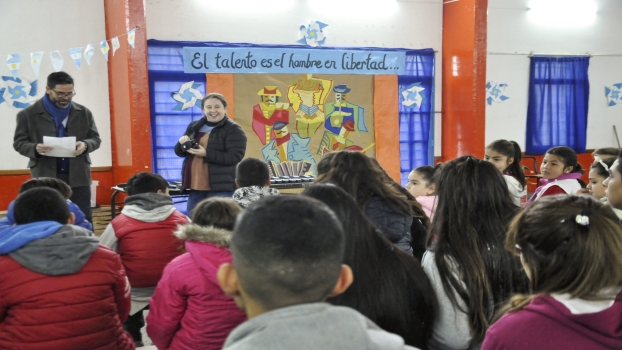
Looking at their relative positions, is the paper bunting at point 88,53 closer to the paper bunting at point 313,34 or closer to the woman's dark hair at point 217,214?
the paper bunting at point 313,34

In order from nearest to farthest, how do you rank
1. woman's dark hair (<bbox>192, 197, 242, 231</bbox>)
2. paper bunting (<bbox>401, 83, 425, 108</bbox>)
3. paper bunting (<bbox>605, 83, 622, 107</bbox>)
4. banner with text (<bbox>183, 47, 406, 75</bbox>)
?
1. woman's dark hair (<bbox>192, 197, 242, 231</bbox>)
2. banner with text (<bbox>183, 47, 406, 75</bbox>)
3. paper bunting (<bbox>401, 83, 425, 108</bbox>)
4. paper bunting (<bbox>605, 83, 622, 107</bbox>)

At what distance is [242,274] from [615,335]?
742mm

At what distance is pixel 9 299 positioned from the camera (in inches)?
71.2

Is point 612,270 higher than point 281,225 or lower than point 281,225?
lower

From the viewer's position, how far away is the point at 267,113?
684 cm

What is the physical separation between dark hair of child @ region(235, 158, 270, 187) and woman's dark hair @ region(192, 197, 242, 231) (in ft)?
3.04

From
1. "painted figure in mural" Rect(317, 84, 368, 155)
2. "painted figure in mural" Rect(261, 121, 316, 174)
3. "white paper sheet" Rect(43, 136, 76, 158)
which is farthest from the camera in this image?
"painted figure in mural" Rect(317, 84, 368, 155)

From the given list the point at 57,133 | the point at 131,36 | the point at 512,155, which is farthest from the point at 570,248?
the point at 131,36

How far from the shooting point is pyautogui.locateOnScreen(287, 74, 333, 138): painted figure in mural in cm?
697

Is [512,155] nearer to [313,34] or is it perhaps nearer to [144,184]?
[144,184]

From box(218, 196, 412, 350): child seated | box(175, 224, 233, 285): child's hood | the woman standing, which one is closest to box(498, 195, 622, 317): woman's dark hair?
box(218, 196, 412, 350): child seated

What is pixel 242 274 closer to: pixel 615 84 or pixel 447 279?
pixel 447 279

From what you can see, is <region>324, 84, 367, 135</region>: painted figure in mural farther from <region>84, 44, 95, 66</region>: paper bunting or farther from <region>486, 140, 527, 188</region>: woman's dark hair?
<region>486, 140, 527, 188</region>: woman's dark hair

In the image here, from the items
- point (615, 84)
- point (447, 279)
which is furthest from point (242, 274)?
point (615, 84)
